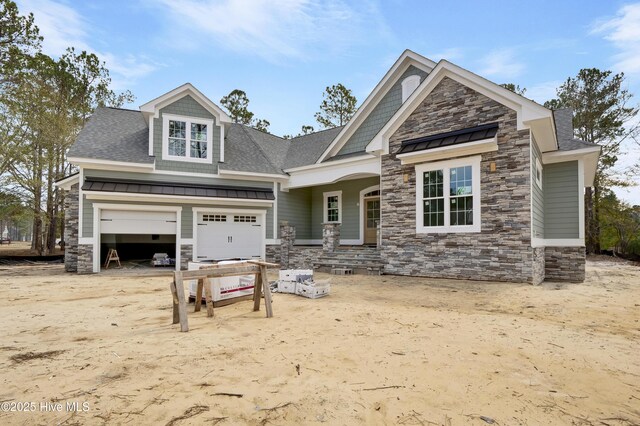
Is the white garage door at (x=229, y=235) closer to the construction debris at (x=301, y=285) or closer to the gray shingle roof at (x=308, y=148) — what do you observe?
the gray shingle roof at (x=308, y=148)

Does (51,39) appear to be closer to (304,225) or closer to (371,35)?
(304,225)

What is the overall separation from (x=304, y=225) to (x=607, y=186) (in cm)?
2406

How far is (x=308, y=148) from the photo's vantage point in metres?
18.9

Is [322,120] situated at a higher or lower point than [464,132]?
higher

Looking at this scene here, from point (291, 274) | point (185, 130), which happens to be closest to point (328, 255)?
point (291, 274)

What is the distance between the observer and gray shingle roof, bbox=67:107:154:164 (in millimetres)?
13846

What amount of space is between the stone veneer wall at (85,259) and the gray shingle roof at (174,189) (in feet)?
7.54

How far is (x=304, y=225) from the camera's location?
17.9m

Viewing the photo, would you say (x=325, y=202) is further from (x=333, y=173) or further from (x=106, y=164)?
(x=106, y=164)

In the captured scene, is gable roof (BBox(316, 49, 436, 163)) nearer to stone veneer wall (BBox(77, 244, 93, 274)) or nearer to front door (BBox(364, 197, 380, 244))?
front door (BBox(364, 197, 380, 244))

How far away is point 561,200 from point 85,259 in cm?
1793

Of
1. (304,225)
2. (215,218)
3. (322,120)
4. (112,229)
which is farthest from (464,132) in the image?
(322,120)

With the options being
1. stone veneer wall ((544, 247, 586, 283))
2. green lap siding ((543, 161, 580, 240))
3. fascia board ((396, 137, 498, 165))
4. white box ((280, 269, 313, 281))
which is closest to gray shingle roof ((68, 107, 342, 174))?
fascia board ((396, 137, 498, 165))

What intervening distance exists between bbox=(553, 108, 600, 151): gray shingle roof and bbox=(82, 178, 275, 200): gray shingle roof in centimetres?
1185
